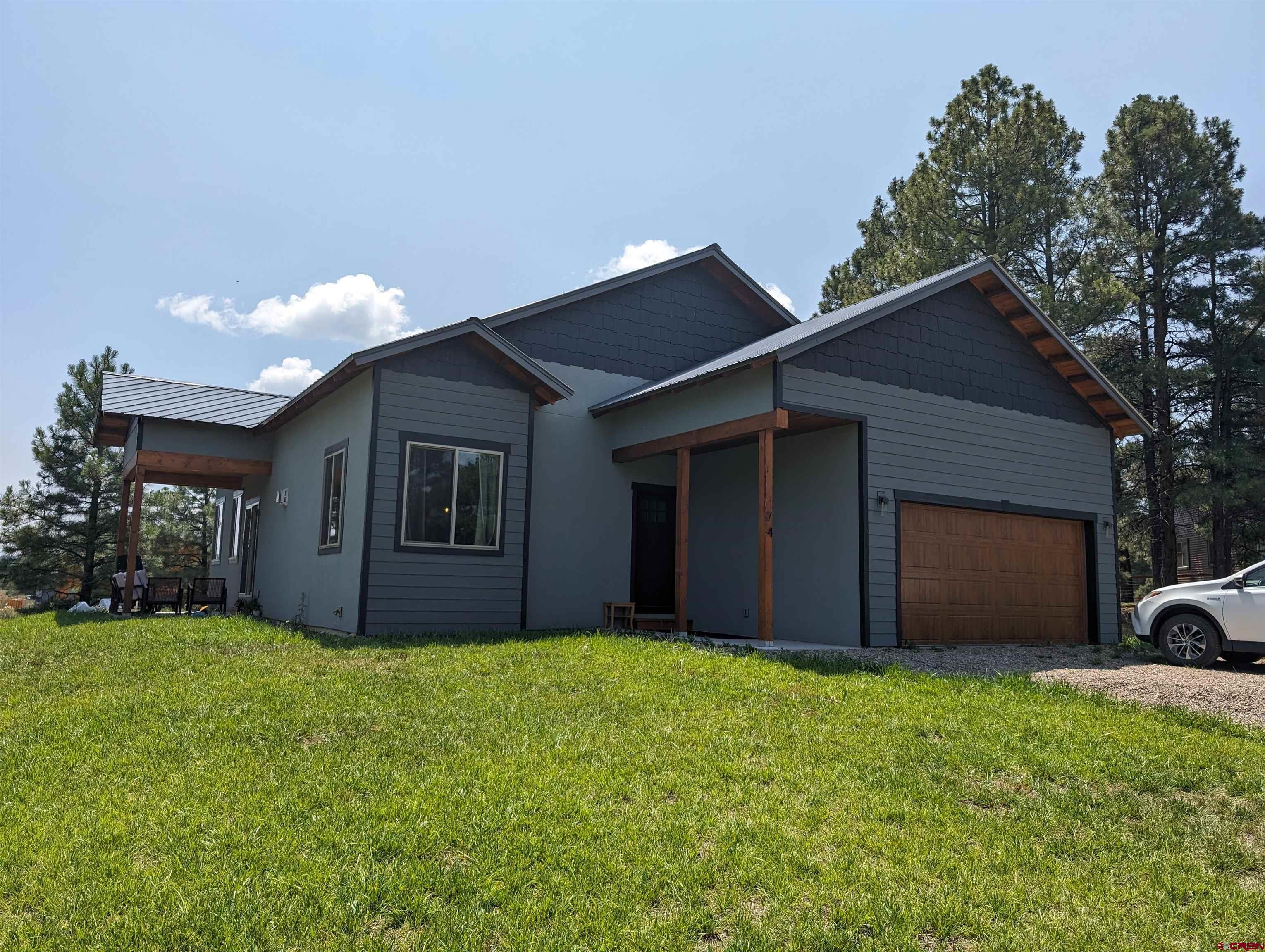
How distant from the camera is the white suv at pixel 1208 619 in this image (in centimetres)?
957

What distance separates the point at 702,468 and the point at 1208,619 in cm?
759

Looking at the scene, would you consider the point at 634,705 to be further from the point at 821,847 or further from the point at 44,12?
the point at 44,12

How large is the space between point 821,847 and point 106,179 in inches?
572

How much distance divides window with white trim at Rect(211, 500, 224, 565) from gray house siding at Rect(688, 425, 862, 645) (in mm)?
12339

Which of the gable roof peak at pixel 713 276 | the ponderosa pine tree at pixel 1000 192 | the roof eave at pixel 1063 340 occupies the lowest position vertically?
the roof eave at pixel 1063 340

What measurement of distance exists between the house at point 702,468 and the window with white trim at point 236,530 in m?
3.21

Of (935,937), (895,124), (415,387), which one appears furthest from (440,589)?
(895,124)

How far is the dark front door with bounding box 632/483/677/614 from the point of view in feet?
46.3

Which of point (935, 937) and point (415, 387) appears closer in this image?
point (935, 937)

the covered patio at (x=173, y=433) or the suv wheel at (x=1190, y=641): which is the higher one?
the covered patio at (x=173, y=433)

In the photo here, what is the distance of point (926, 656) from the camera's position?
10.2 m

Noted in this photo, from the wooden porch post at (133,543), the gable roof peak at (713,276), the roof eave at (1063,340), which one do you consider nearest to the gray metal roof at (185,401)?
the wooden porch post at (133,543)

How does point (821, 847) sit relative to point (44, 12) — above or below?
below

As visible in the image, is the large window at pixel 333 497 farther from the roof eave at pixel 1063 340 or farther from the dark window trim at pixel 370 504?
the roof eave at pixel 1063 340
